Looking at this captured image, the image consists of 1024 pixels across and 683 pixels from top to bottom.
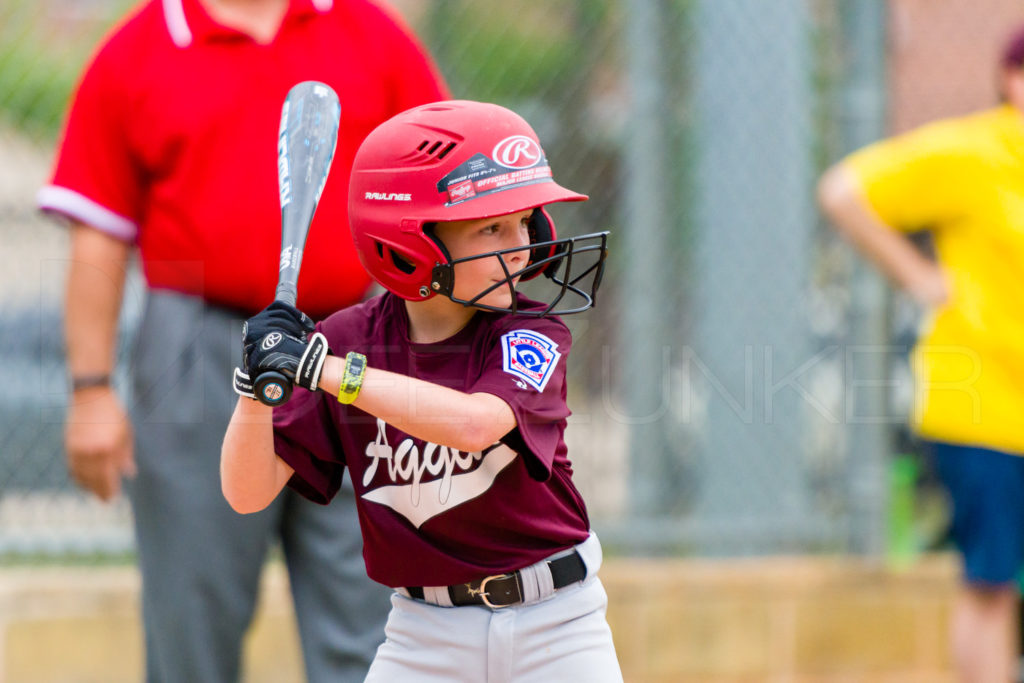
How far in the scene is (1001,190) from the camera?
383 centimetres

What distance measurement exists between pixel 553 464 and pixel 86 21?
3.80 metres

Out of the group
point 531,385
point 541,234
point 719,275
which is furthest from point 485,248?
point 719,275

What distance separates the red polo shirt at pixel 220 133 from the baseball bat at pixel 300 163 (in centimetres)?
64

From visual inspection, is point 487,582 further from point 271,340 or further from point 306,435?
point 271,340

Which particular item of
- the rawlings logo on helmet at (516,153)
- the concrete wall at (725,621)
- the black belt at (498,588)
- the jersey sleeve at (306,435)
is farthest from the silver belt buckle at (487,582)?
the concrete wall at (725,621)

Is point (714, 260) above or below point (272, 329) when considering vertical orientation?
below

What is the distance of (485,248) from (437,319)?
20 centimetres

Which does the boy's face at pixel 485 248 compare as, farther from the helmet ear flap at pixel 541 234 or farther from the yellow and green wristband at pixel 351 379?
the yellow and green wristband at pixel 351 379

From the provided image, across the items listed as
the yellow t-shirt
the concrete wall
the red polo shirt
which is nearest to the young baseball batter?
the red polo shirt

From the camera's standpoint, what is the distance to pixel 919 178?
3945mm

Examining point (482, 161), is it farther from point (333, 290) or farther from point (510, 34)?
point (510, 34)

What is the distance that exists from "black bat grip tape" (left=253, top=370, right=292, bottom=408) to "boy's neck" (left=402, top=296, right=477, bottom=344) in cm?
48

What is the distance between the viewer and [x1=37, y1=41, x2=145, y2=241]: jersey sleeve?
3000mm

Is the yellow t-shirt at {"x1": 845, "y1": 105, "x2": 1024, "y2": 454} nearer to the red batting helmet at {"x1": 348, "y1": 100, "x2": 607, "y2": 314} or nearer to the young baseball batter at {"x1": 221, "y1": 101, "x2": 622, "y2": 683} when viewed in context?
the young baseball batter at {"x1": 221, "y1": 101, "x2": 622, "y2": 683}
